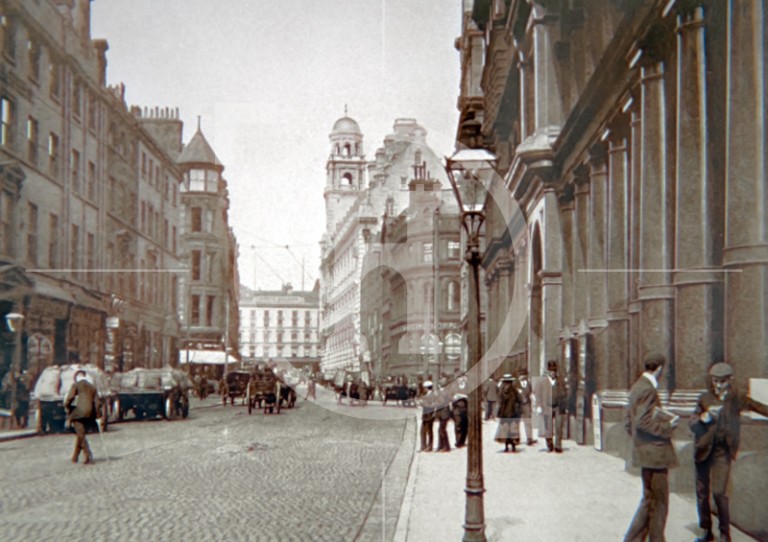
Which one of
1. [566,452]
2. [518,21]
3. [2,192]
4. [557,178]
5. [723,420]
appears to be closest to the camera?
[723,420]

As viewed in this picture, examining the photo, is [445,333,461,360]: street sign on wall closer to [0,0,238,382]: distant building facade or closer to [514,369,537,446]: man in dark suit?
[0,0,238,382]: distant building facade

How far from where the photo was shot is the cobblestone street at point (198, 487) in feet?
31.1

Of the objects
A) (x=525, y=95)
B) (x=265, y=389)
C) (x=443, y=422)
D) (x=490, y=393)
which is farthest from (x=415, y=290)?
(x=265, y=389)

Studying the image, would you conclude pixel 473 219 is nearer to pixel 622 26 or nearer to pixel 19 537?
pixel 622 26

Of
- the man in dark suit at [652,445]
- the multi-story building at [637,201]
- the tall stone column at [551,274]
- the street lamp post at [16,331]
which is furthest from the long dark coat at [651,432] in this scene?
the street lamp post at [16,331]

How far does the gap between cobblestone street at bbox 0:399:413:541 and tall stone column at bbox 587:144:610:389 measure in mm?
3303

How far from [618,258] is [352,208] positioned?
3.56m

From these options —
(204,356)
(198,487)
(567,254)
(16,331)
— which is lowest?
(198,487)

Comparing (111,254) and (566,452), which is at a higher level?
(111,254)

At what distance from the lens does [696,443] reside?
319 inches

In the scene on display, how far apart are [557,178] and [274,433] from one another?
900cm

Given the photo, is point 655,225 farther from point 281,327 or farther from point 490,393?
point 490,393

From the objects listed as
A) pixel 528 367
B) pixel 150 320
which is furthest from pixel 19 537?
pixel 528 367

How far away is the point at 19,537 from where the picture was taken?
8906 millimetres
